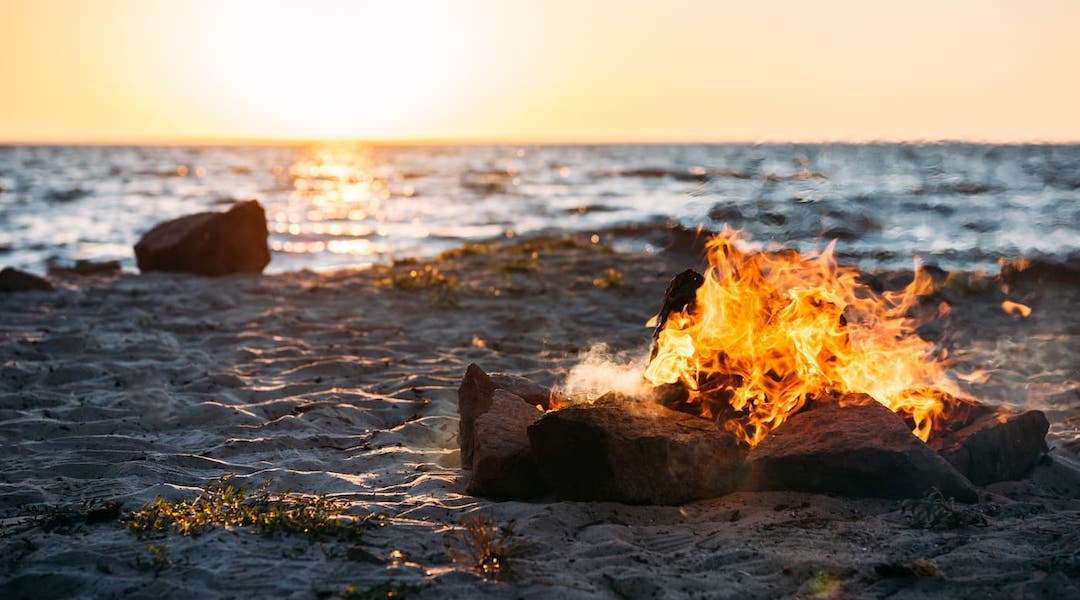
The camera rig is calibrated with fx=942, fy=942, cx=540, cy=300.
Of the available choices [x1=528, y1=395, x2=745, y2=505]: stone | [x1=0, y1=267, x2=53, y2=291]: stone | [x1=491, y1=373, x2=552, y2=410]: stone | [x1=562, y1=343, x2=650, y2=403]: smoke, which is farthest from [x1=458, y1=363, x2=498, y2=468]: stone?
[x1=0, y1=267, x2=53, y2=291]: stone

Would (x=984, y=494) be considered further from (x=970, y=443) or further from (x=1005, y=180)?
(x=1005, y=180)

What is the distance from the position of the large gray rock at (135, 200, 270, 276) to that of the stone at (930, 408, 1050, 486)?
12855mm

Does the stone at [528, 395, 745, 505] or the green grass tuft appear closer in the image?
the green grass tuft

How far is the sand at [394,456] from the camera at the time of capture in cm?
479

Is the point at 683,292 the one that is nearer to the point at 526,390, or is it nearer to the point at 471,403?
the point at 526,390

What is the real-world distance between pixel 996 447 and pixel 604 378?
122 inches

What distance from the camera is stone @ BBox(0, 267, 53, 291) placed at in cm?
1432

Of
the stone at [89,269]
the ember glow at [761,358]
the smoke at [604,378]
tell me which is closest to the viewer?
the ember glow at [761,358]

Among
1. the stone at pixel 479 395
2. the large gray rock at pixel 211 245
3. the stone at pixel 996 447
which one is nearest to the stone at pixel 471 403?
the stone at pixel 479 395

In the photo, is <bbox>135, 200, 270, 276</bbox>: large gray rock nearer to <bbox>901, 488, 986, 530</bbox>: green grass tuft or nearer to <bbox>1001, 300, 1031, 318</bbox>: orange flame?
<bbox>1001, 300, 1031, 318</bbox>: orange flame

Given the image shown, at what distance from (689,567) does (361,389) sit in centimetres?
487

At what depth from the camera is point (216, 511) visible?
5.42m

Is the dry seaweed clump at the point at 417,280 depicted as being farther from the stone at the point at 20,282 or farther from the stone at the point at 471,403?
the stone at the point at 471,403

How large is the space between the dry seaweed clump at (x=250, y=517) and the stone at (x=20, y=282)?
34.0 ft
